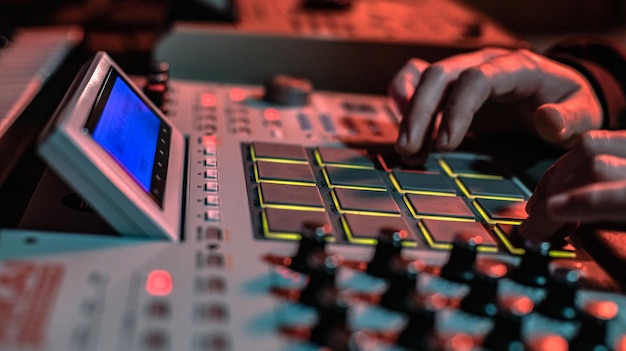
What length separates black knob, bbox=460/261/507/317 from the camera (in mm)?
692

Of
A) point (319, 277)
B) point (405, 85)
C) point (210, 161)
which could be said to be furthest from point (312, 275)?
point (405, 85)

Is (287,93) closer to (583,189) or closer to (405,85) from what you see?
(405,85)

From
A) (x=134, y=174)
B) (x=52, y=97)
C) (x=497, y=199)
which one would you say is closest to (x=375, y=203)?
(x=497, y=199)

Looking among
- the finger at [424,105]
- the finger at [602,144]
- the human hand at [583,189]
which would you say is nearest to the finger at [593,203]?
the human hand at [583,189]

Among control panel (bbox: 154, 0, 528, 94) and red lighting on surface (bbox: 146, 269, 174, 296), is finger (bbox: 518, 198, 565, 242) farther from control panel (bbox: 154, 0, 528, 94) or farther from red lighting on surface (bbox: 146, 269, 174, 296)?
control panel (bbox: 154, 0, 528, 94)

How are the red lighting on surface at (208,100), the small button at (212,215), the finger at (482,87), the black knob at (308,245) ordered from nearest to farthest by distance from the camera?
1. the black knob at (308,245)
2. the small button at (212,215)
3. the finger at (482,87)
4. the red lighting on surface at (208,100)

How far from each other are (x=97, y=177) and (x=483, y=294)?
1.23 ft

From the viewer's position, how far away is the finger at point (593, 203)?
738 millimetres

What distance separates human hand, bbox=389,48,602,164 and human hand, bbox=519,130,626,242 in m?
0.17

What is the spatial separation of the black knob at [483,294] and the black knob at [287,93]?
26.9 inches

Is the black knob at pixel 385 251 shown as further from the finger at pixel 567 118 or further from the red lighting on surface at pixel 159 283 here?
the finger at pixel 567 118

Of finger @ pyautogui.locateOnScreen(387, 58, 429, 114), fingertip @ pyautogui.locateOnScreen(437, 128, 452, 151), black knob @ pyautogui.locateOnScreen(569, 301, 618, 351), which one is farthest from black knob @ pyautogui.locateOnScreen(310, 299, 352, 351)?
finger @ pyautogui.locateOnScreen(387, 58, 429, 114)

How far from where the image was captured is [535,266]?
758mm

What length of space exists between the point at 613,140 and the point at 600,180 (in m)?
0.07
